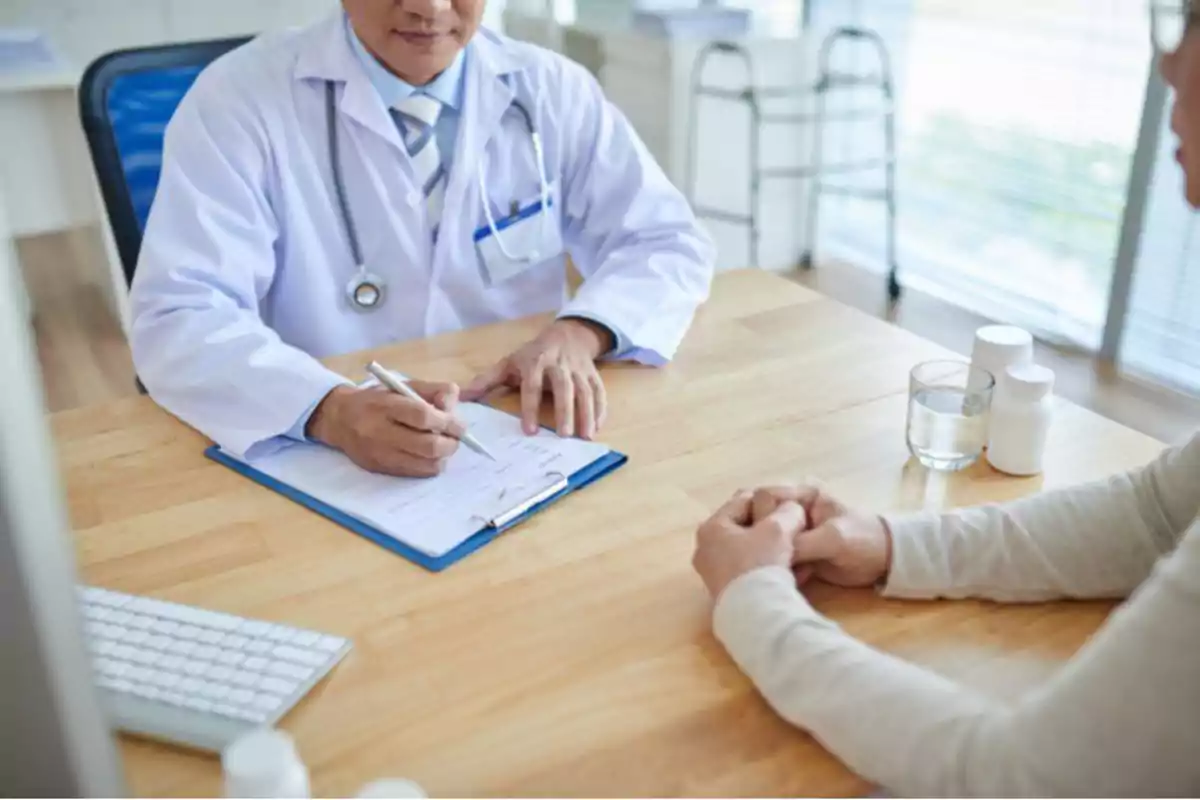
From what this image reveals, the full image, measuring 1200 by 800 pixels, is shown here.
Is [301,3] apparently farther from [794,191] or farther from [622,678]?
[622,678]

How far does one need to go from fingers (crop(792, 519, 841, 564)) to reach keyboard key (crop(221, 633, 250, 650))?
1.47 feet

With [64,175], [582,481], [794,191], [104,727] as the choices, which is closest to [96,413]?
[582,481]

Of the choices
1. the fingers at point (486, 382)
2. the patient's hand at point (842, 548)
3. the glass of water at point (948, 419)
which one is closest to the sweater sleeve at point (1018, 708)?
the patient's hand at point (842, 548)

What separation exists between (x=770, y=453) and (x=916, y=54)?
299 cm

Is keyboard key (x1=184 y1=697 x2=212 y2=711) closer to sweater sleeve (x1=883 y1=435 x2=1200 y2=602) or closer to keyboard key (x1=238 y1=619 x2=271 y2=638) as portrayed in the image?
keyboard key (x1=238 y1=619 x2=271 y2=638)

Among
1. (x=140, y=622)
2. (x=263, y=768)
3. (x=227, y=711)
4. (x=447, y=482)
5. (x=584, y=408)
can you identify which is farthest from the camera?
(x=584, y=408)

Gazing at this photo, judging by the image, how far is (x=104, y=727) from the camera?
390 millimetres

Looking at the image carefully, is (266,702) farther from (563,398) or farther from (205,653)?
(563,398)

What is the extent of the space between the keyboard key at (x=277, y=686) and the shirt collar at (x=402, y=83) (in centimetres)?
96

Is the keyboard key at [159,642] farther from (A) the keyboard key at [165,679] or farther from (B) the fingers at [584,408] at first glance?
(B) the fingers at [584,408]

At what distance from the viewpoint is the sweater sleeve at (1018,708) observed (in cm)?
60

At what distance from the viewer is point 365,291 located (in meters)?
1.57

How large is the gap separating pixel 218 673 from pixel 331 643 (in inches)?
3.3

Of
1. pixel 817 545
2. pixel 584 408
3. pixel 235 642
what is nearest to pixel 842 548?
pixel 817 545
